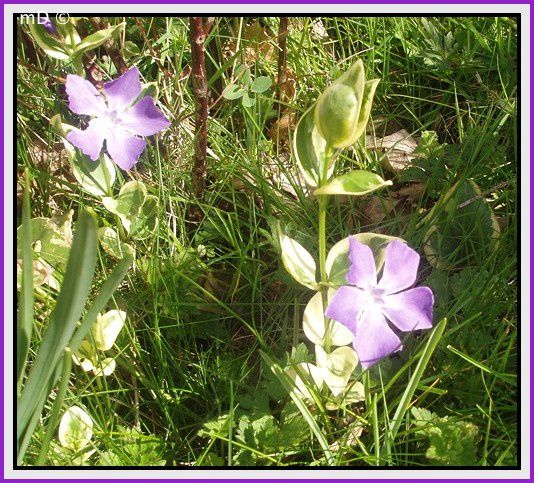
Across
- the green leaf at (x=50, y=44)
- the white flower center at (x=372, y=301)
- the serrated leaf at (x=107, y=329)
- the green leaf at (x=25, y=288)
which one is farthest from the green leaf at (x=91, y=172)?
the white flower center at (x=372, y=301)

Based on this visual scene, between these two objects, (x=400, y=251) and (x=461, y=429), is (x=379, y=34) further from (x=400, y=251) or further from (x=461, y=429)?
(x=461, y=429)

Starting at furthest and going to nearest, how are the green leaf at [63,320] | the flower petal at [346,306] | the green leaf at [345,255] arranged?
the green leaf at [345,255], the flower petal at [346,306], the green leaf at [63,320]

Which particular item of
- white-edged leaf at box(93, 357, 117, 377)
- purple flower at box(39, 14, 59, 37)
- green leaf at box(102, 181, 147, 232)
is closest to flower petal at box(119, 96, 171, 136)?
green leaf at box(102, 181, 147, 232)

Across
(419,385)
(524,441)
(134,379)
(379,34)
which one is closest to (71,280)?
(134,379)

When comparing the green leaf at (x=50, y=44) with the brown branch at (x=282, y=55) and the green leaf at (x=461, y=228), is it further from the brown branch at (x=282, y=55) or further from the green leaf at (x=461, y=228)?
the green leaf at (x=461, y=228)

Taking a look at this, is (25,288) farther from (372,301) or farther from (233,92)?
(233,92)

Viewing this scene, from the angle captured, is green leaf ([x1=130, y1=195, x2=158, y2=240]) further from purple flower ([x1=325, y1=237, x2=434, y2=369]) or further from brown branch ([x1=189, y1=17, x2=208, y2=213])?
purple flower ([x1=325, y1=237, x2=434, y2=369])
